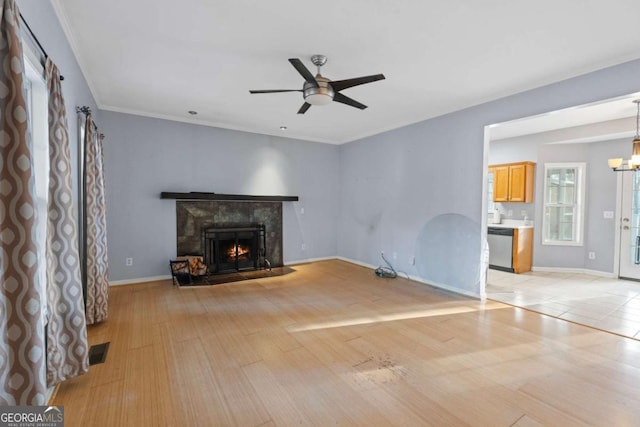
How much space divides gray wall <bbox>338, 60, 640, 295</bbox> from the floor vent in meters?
4.10

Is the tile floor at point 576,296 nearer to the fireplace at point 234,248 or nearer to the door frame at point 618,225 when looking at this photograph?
the door frame at point 618,225

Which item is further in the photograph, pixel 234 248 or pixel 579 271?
pixel 579 271

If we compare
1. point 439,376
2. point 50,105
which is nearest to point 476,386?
point 439,376

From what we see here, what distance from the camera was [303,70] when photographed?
7.92 ft

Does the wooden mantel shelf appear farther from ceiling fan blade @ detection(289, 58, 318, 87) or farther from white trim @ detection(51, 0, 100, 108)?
ceiling fan blade @ detection(289, 58, 318, 87)

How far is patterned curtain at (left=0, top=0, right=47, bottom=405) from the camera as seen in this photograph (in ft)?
3.87

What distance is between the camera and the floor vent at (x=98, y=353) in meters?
2.29

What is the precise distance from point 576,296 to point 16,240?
5.63 metres

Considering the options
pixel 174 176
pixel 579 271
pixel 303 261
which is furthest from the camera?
pixel 303 261

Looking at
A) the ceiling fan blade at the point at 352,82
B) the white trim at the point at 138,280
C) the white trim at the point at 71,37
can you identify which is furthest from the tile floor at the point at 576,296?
the white trim at the point at 71,37

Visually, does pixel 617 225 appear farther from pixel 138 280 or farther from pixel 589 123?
pixel 138 280

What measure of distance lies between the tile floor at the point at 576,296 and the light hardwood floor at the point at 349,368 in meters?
0.31

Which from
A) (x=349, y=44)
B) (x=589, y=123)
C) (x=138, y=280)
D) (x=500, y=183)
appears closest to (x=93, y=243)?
(x=138, y=280)

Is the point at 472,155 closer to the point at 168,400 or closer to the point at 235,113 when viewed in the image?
the point at 235,113
